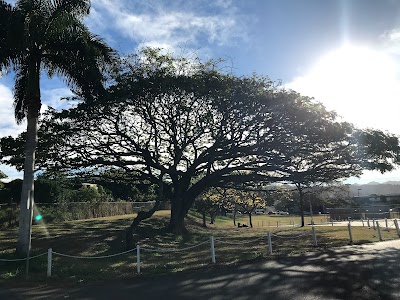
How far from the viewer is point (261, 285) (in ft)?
28.4

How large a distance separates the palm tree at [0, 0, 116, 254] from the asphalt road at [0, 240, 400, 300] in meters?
5.52

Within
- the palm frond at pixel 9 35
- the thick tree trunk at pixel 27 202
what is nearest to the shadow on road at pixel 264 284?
the thick tree trunk at pixel 27 202

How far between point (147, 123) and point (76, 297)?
42.1 ft

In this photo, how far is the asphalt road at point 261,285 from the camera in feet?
25.7

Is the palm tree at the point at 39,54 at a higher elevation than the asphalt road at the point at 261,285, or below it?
higher

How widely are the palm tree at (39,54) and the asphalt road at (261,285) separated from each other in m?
5.52

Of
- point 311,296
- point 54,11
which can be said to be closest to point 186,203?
point 54,11

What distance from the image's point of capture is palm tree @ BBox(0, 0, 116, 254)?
41.1 ft

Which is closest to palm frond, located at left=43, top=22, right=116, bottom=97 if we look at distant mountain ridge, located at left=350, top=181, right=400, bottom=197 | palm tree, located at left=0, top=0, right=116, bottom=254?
palm tree, located at left=0, top=0, right=116, bottom=254

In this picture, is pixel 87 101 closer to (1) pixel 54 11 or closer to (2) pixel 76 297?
(1) pixel 54 11

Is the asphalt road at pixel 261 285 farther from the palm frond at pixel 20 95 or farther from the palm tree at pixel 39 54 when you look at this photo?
the palm frond at pixel 20 95

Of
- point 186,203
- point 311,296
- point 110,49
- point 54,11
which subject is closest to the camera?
point 311,296

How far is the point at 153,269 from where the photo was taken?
1134 cm

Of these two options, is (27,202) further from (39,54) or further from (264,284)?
(264,284)
